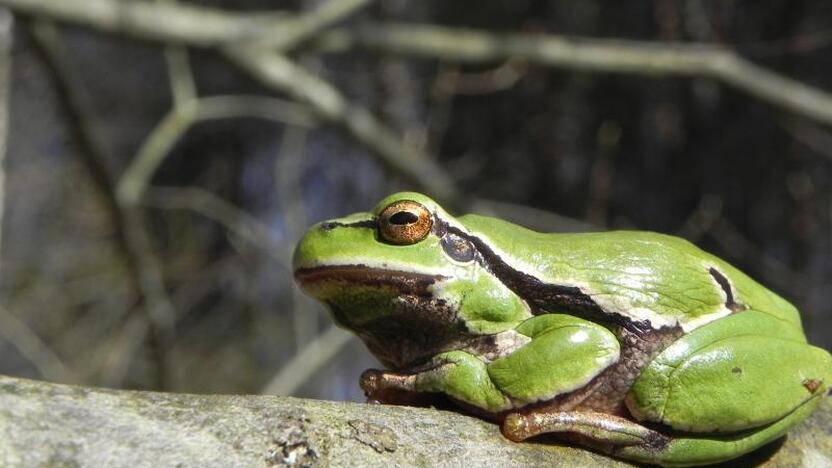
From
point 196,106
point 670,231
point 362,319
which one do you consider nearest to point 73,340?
point 196,106

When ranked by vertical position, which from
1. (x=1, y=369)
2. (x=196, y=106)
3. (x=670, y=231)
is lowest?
(x=670, y=231)

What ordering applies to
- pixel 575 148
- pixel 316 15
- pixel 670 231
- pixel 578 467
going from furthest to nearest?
pixel 575 148
pixel 670 231
pixel 316 15
pixel 578 467

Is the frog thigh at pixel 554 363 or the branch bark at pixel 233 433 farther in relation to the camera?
the frog thigh at pixel 554 363

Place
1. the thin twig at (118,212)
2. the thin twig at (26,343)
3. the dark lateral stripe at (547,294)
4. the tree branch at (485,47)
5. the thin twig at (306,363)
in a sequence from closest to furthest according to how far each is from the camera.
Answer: the dark lateral stripe at (547,294), the thin twig at (118,212), the tree branch at (485,47), the thin twig at (26,343), the thin twig at (306,363)

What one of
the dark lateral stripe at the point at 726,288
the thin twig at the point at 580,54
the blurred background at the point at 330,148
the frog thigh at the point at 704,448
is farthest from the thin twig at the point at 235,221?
the frog thigh at the point at 704,448

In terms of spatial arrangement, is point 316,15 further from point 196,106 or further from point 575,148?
point 575,148

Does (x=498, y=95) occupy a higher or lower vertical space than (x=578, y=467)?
higher

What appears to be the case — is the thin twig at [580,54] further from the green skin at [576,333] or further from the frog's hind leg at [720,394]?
the frog's hind leg at [720,394]
